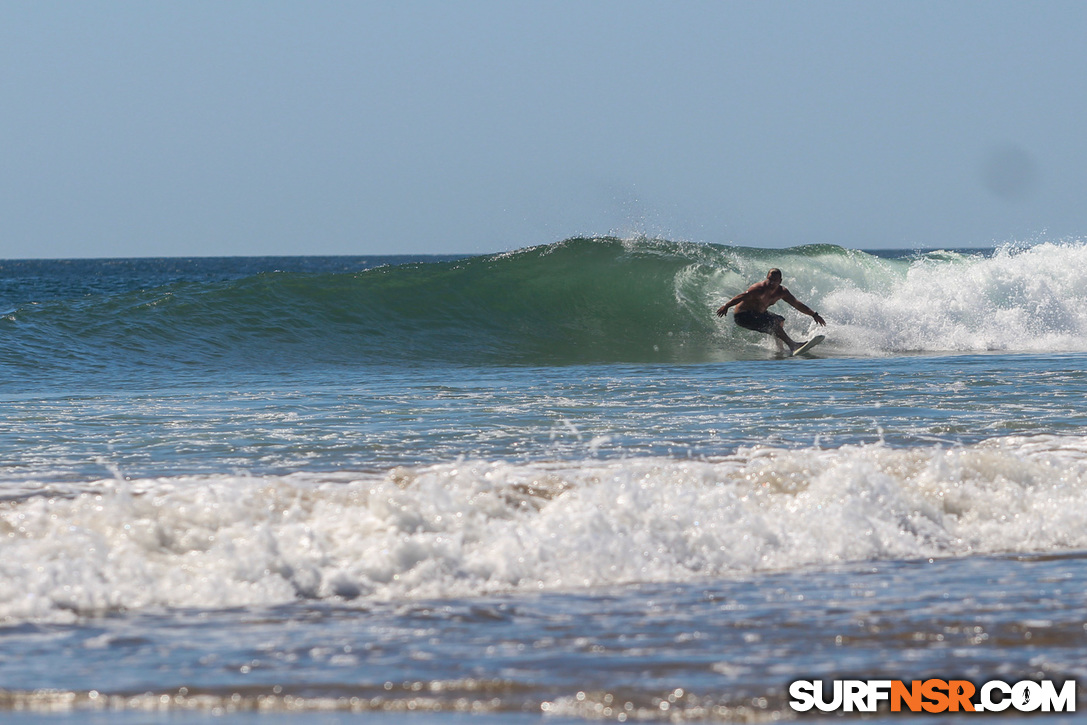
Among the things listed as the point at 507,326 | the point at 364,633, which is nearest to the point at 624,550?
the point at 364,633

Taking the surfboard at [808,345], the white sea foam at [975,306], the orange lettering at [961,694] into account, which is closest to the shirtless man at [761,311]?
the surfboard at [808,345]

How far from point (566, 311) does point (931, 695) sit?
15.6m

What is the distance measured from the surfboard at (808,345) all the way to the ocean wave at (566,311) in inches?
21.0

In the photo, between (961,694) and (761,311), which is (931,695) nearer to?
(961,694)

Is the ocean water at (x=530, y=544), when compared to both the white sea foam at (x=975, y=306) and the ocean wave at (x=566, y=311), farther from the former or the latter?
the white sea foam at (x=975, y=306)

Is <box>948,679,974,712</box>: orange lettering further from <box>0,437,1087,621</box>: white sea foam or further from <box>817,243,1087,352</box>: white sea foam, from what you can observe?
<box>817,243,1087,352</box>: white sea foam

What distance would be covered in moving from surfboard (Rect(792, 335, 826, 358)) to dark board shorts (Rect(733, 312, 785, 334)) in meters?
0.45

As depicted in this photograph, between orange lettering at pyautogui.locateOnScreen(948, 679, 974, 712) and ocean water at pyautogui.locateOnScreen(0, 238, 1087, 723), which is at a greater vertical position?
ocean water at pyautogui.locateOnScreen(0, 238, 1087, 723)

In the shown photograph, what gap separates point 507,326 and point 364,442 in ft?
34.5

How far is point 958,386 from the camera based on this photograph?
10.9m

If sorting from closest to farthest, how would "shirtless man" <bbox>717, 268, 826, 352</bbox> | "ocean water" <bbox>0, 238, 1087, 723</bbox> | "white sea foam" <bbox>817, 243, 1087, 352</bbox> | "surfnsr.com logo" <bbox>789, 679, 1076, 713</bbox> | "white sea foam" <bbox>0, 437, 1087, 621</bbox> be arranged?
"surfnsr.com logo" <bbox>789, 679, 1076, 713</bbox> < "ocean water" <bbox>0, 238, 1087, 723</bbox> < "white sea foam" <bbox>0, 437, 1087, 621</bbox> < "shirtless man" <bbox>717, 268, 826, 352</bbox> < "white sea foam" <bbox>817, 243, 1087, 352</bbox>

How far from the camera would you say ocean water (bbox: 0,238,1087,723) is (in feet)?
12.0

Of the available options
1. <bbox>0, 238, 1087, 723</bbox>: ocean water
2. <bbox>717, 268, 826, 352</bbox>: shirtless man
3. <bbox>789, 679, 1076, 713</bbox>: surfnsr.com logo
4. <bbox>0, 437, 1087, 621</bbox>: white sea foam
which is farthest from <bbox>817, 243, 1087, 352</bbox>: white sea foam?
<bbox>789, 679, 1076, 713</bbox>: surfnsr.com logo

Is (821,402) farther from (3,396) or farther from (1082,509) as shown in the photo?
(3,396)
